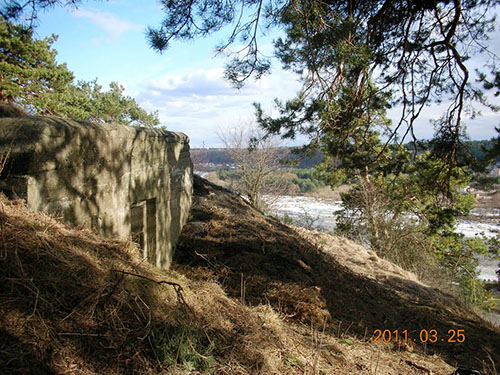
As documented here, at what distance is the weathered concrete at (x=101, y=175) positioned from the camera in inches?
102

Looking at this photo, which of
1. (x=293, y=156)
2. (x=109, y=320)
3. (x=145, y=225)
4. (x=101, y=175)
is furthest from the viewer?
(x=293, y=156)

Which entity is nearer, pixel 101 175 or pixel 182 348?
pixel 182 348

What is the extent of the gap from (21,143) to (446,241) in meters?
19.4

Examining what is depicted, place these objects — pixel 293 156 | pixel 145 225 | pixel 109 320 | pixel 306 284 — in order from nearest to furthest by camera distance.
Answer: pixel 109 320 → pixel 145 225 → pixel 306 284 → pixel 293 156

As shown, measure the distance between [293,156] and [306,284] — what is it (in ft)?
18.4

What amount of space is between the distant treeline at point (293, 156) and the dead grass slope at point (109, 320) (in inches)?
199

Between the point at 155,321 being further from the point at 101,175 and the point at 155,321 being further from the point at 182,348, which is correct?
the point at 101,175

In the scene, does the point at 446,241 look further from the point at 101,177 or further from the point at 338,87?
the point at 101,177

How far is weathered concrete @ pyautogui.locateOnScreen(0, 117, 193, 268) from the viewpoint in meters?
2.59

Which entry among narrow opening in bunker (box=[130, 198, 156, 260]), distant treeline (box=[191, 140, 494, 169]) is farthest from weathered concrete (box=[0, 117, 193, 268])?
distant treeline (box=[191, 140, 494, 169])

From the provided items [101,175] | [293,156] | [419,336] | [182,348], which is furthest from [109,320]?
[293,156]

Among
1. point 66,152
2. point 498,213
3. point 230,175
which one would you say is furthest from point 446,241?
point 66,152

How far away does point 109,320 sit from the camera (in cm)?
200

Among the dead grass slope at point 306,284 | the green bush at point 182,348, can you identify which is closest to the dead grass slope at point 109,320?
the green bush at point 182,348
